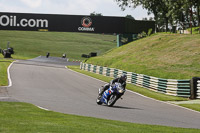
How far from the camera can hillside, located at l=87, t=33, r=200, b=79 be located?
39.8 meters

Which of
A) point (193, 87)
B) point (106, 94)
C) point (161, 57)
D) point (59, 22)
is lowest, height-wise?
point (193, 87)

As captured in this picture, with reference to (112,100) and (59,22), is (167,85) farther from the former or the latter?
(59,22)

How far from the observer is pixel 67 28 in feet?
186

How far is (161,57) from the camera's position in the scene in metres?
50.1

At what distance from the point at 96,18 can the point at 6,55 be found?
68.7ft

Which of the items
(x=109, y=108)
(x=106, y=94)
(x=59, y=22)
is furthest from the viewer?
(x=59, y=22)

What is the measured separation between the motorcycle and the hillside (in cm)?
1880

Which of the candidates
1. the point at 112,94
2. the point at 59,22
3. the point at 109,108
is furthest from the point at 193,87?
the point at 59,22

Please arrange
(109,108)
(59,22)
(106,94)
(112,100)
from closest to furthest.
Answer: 1. (109,108)
2. (112,100)
3. (106,94)
4. (59,22)

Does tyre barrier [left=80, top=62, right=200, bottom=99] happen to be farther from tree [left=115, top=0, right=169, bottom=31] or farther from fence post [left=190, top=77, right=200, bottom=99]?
tree [left=115, top=0, right=169, bottom=31]

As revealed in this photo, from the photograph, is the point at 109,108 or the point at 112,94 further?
the point at 112,94

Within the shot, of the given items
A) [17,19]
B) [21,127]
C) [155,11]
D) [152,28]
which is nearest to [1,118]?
[21,127]

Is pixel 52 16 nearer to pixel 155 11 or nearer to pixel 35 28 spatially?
pixel 35 28

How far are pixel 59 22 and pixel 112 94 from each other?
133 feet
